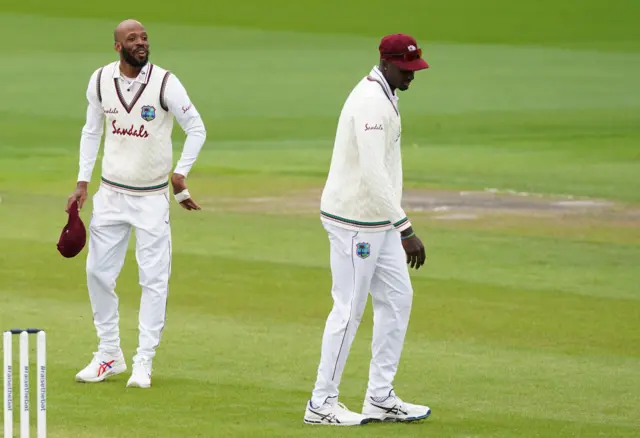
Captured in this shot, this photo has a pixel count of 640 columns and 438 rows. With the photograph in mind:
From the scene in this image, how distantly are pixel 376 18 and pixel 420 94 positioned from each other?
A: 7501 millimetres

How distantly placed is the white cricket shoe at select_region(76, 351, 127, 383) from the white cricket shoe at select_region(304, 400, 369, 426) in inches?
60.7

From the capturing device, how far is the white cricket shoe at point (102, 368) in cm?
903

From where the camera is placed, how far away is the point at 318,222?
15.7 m

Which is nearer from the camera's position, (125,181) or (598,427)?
(598,427)

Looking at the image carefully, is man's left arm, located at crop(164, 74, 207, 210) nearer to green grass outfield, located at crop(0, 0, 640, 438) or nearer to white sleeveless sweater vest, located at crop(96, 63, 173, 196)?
white sleeveless sweater vest, located at crop(96, 63, 173, 196)

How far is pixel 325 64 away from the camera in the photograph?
98.4ft

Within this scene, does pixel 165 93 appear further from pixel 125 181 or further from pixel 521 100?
pixel 521 100

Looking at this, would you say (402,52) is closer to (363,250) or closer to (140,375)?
(363,250)

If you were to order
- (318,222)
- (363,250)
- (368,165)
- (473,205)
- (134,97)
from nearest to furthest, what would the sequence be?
(368,165) < (363,250) < (134,97) < (318,222) < (473,205)

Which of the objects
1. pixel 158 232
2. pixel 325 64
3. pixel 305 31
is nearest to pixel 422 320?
pixel 158 232

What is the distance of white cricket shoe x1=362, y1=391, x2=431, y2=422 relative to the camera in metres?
8.15

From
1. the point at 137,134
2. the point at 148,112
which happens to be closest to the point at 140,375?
the point at 137,134

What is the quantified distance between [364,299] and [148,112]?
5.85 ft

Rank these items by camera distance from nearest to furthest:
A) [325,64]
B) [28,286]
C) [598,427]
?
[598,427] < [28,286] < [325,64]
